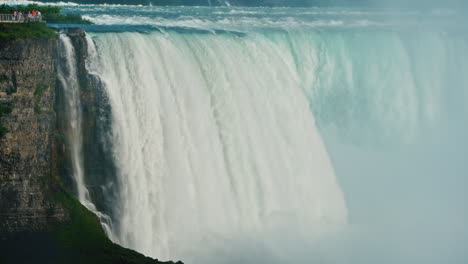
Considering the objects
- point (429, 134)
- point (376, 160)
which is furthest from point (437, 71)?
point (376, 160)

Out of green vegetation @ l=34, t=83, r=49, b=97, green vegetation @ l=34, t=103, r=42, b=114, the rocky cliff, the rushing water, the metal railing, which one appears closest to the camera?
the rocky cliff

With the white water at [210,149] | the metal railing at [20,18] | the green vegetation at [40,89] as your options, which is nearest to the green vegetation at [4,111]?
the green vegetation at [40,89]

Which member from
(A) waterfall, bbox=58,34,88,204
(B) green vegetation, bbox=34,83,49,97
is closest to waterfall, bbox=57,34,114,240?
(A) waterfall, bbox=58,34,88,204

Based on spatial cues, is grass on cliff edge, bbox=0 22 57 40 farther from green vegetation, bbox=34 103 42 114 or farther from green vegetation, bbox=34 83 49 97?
green vegetation, bbox=34 103 42 114

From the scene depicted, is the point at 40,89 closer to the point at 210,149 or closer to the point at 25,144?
the point at 25,144

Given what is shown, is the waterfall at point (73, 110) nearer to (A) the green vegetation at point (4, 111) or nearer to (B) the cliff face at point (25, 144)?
(B) the cliff face at point (25, 144)

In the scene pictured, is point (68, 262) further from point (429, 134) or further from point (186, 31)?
point (429, 134)

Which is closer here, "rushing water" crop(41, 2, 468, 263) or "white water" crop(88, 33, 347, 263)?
"white water" crop(88, 33, 347, 263)
